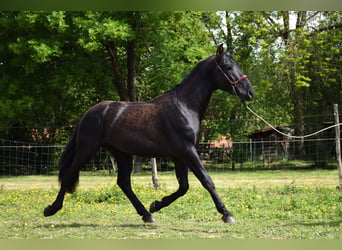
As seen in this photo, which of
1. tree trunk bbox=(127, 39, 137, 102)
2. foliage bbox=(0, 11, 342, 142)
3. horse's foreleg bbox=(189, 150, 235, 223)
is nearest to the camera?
horse's foreleg bbox=(189, 150, 235, 223)

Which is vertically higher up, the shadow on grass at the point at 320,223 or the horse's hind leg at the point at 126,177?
the horse's hind leg at the point at 126,177

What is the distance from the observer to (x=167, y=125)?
6.26 meters

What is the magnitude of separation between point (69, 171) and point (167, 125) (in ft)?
5.41

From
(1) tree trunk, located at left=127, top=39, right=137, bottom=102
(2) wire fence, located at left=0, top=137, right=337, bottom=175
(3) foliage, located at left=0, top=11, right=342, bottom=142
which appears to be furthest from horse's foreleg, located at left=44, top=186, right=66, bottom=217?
(2) wire fence, located at left=0, top=137, right=337, bottom=175

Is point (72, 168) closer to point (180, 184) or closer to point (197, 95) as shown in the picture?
point (180, 184)

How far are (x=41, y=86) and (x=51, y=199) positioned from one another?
8.91 meters

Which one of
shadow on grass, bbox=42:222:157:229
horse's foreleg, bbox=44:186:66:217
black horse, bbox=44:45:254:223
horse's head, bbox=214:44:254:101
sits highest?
horse's head, bbox=214:44:254:101

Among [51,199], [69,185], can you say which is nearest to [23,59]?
[51,199]

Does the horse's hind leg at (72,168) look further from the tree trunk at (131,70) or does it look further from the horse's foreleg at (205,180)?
the tree trunk at (131,70)

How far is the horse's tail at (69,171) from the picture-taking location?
666 cm

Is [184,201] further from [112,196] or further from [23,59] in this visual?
[23,59]

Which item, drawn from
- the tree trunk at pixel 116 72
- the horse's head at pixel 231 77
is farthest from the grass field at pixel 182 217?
the tree trunk at pixel 116 72

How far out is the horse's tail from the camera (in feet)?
21.9

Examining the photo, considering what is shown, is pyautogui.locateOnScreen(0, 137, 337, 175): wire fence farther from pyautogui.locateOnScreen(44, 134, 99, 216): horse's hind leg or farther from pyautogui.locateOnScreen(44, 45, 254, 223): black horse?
pyautogui.locateOnScreen(44, 45, 254, 223): black horse
